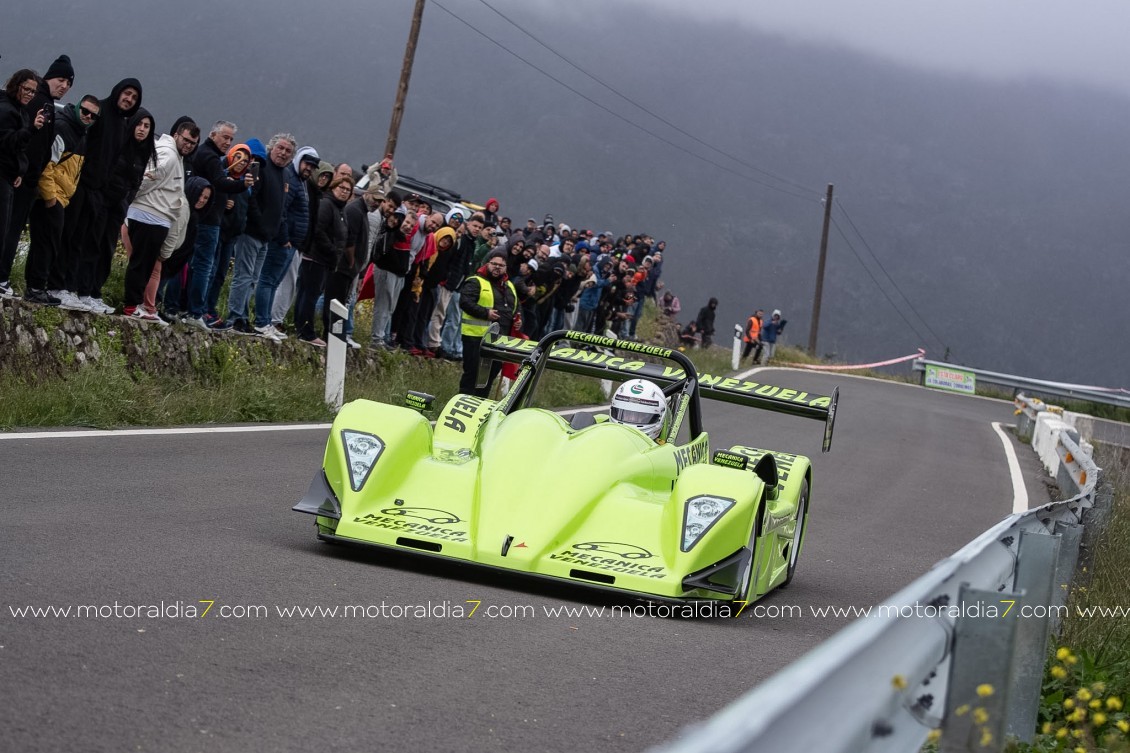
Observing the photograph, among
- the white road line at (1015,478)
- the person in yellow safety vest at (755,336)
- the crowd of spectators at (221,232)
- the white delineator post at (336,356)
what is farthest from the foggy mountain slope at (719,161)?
the white delineator post at (336,356)

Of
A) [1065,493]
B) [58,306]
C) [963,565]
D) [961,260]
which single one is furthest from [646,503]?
[961,260]

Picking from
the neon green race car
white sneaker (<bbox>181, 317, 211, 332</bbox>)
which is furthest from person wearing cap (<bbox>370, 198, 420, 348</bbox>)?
the neon green race car

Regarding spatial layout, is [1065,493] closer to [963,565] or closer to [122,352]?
[122,352]

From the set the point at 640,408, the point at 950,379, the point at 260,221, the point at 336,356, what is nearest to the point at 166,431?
the point at 336,356

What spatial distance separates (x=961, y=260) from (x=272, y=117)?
245ft

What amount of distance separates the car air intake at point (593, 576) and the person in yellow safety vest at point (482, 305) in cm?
930

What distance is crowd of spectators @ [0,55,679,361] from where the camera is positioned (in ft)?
41.4

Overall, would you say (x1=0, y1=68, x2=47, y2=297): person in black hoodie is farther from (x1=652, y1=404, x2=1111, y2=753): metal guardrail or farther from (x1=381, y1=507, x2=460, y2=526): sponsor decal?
(x1=652, y1=404, x2=1111, y2=753): metal guardrail

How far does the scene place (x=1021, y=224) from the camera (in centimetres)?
16550

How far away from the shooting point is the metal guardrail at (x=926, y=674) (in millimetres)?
2350

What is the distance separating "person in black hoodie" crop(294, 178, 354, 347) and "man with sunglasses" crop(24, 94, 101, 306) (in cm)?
370

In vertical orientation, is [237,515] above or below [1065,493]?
below

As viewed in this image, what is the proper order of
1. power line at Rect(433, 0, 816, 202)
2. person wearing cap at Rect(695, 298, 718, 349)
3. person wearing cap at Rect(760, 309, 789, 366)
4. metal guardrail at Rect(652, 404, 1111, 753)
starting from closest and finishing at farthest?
metal guardrail at Rect(652, 404, 1111, 753), person wearing cap at Rect(760, 309, 789, 366), person wearing cap at Rect(695, 298, 718, 349), power line at Rect(433, 0, 816, 202)

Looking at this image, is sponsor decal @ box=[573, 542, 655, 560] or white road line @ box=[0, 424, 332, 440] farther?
white road line @ box=[0, 424, 332, 440]
